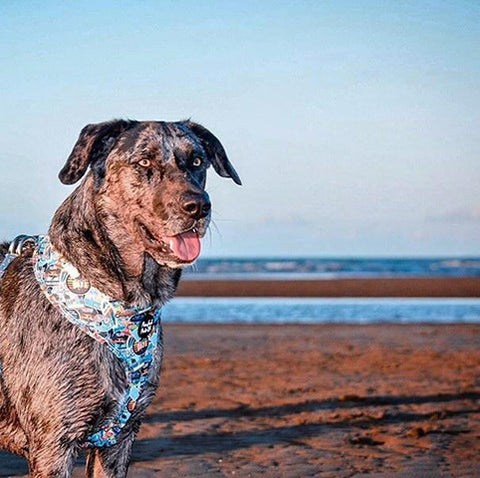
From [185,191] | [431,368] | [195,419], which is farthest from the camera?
[431,368]

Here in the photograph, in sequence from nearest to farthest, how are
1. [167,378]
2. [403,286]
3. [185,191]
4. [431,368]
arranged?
[185,191] < [167,378] < [431,368] < [403,286]

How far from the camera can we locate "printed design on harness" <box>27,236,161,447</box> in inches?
177

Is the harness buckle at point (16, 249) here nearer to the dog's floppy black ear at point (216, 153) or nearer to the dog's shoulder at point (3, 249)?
the dog's shoulder at point (3, 249)

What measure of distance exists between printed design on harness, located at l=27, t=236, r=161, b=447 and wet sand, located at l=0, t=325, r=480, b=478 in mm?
2290

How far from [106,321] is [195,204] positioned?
71cm

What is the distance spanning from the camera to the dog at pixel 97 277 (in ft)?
14.5

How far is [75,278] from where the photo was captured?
456 centimetres

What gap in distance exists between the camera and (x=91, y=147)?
4.61m

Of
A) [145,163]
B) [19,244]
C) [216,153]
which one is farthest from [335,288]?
[145,163]

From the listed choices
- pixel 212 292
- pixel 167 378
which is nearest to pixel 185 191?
pixel 167 378

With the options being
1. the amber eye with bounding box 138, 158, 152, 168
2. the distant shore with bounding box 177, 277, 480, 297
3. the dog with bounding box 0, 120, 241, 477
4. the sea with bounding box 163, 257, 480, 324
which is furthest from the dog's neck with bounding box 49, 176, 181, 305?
the distant shore with bounding box 177, 277, 480, 297

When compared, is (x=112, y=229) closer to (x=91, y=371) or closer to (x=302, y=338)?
(x=91, y=371)

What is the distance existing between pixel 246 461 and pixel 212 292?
23503 mm

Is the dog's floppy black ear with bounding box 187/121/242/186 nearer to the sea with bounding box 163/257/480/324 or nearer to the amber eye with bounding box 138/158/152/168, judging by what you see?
the amber eye with bounding box 138/158/152/168
